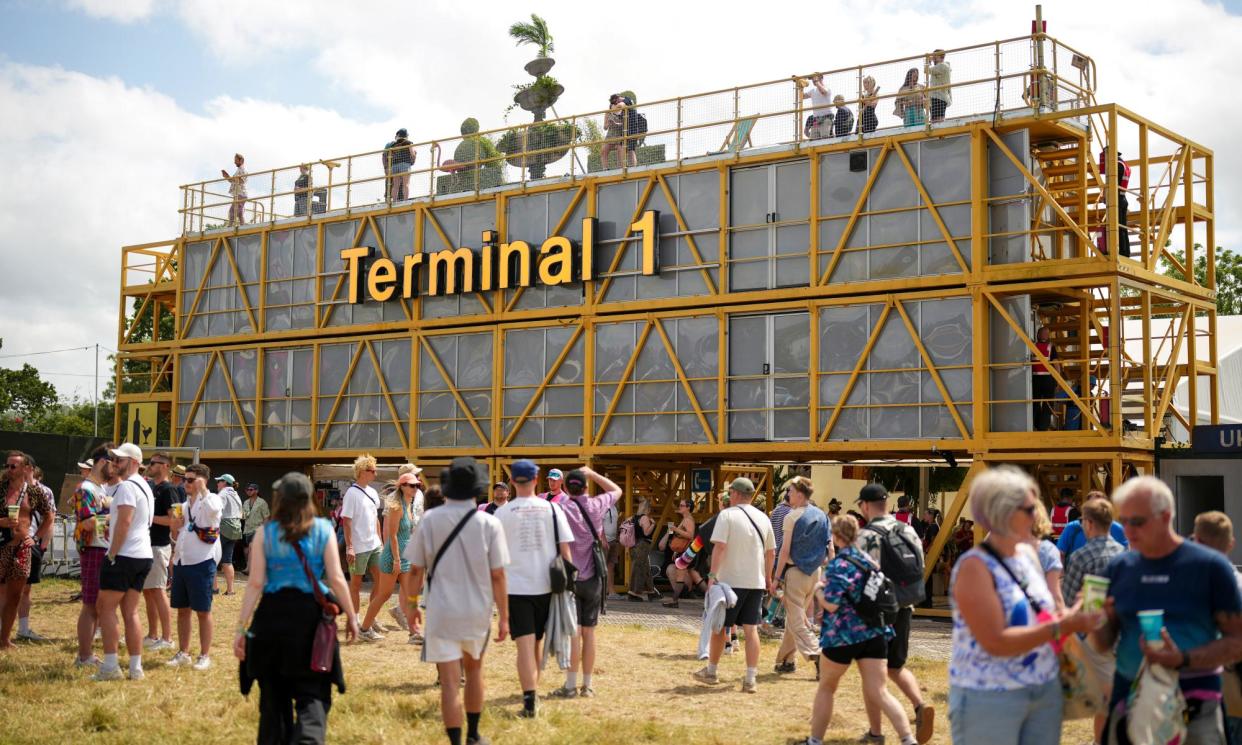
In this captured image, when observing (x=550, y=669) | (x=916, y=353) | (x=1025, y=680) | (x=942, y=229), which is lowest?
(x=550, y=669)

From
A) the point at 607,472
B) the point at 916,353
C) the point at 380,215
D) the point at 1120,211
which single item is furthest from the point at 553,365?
the point at 1120,211

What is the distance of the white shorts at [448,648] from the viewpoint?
26.7 ft

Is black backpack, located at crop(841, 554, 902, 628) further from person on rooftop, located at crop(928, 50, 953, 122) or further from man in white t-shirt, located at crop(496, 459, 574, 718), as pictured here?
person on rooftop, located at crop(928, 50, 953, 122)

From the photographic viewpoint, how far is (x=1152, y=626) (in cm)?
523

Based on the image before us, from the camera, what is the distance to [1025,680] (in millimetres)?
5188

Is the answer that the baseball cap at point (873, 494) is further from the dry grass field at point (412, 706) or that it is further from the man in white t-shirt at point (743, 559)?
the man in white t-shirt at point (743, 559)

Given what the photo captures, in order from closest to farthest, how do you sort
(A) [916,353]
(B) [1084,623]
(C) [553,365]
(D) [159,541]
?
(B) [1084,623]
(D) [159,541]
(A) [916,353]
(C) [553,365]

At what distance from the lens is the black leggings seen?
6883 mm

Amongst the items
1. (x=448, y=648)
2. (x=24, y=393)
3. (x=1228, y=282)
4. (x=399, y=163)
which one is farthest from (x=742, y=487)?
(x=24, y=393)

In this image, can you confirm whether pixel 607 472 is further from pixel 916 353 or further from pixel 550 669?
pixel 550 669

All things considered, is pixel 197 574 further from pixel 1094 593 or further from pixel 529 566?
pixel 1094 593

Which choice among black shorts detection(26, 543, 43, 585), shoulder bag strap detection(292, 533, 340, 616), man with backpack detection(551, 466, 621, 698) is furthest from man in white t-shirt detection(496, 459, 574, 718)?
black shorts detection(26, 543, 43, 585)

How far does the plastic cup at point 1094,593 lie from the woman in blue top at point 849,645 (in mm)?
3121

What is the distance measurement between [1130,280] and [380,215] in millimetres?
15092
